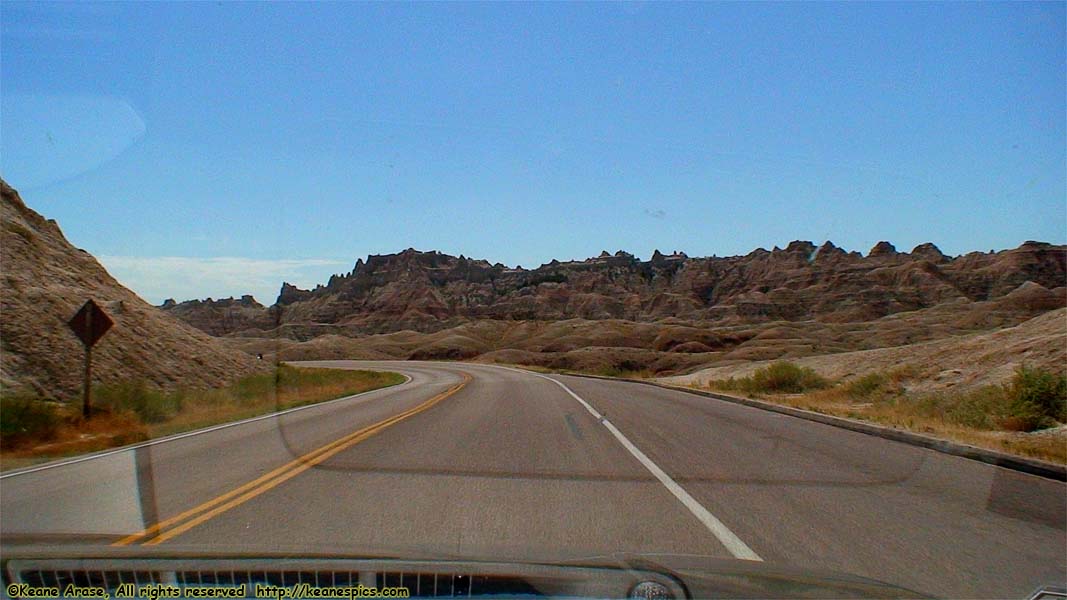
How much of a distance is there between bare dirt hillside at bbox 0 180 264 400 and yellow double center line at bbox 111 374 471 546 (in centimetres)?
1530

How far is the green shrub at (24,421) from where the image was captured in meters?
17.8

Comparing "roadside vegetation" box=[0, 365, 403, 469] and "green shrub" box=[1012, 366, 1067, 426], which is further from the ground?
"green shrub" box=[1012, 366, 1067, 426]

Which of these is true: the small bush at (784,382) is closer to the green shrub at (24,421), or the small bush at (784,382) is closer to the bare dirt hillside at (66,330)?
the bare dirt hillside at (66,330)

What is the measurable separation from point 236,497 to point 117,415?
12968 millimetres

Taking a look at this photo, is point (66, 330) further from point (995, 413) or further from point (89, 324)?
point (995, 413)

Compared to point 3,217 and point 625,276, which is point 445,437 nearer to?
point 3,217

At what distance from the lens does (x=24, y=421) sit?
18.4 meters

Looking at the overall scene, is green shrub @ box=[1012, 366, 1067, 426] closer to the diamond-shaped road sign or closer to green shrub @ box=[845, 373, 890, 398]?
green shrub @ box=[845, 373, 890, 398]

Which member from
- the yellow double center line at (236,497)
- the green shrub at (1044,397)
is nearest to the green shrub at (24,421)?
the yellow double center line at (236,497)

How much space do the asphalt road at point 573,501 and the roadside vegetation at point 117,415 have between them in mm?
2270

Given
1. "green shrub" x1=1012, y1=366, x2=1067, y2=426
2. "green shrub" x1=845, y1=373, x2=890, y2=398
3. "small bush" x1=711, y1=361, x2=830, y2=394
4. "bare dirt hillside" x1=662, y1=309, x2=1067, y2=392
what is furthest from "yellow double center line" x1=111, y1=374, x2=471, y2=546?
"small bush" x1=711, y1=361, x2=830, y2=394

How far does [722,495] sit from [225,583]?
21.6 ft

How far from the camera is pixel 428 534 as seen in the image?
8.30 meters

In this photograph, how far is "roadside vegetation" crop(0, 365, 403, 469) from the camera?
17403 millimetres
